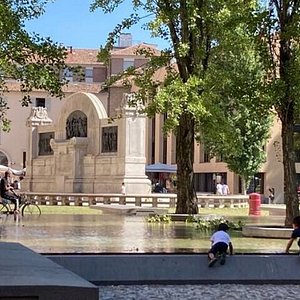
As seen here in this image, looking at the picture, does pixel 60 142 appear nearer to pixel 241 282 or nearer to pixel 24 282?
pixel 241 282

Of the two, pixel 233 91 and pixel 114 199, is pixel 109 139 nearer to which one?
pixel 114 199

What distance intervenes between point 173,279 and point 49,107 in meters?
73.7

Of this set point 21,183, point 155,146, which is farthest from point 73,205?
point 155,146

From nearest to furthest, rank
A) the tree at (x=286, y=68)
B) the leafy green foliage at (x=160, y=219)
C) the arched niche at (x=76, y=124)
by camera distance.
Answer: the tree at (x=286, y=68)
the leafy green foliage at (x=160, y=219)
the arched niche at (x=76, y=124)

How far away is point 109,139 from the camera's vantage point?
141ft

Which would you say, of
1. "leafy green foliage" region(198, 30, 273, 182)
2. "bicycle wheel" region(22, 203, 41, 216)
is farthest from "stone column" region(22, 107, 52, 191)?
"leafy green foliage" region(198, 30, 273, 182)

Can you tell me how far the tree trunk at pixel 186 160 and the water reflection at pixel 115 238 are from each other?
2232mm

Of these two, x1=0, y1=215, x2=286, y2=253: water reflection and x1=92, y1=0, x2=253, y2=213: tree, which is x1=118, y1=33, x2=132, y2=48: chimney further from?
x1=0, y1=215, x2=286, y2=253: water reflection

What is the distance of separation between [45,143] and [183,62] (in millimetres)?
23620

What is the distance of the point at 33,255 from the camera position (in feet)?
33.2

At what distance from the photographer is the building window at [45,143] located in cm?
4841

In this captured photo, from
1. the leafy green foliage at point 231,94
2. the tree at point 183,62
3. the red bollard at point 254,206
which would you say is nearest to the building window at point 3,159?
the red bollard at point 254,206

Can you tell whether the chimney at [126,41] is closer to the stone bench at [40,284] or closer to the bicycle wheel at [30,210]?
the bicycle wheel at [30,210]

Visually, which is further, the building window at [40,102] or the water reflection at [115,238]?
the building window at [40,102]
